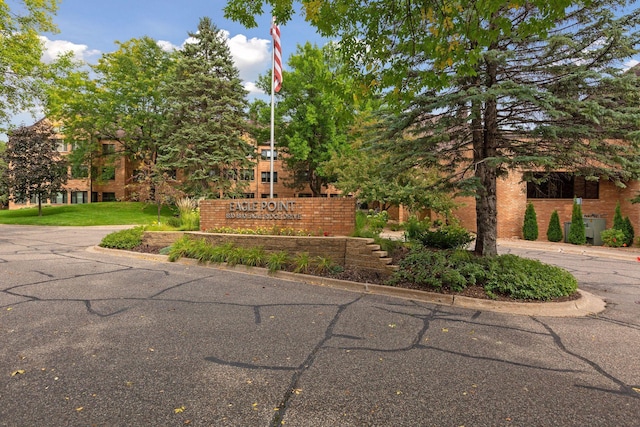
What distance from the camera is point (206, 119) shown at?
88.1ft

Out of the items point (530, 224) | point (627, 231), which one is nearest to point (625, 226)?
point (627, 231)

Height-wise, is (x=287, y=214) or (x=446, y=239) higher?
(x=287, y=214)

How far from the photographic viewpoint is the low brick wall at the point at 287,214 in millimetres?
9336

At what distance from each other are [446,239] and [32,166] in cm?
3320

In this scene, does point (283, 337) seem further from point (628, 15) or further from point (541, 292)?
point (628, 15)

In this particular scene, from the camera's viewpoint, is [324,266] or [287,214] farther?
[287,214]

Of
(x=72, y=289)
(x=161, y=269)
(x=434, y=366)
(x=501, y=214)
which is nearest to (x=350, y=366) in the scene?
(x=434, y=366)

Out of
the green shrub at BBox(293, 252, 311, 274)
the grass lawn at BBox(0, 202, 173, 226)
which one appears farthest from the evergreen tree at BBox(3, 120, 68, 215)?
the green shrub at BBox(293, 252, 311, 274)

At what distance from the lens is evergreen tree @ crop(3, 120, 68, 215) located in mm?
28281

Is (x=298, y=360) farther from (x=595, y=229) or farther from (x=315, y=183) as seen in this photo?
(x=315, y=183)

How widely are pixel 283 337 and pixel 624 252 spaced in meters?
16.3

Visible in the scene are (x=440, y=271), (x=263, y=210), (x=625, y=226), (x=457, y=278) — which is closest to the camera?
(x=457, y=278)

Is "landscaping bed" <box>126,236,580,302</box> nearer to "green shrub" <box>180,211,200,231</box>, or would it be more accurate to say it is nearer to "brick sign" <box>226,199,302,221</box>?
"brick sign" <box>226,199,302,221</box>

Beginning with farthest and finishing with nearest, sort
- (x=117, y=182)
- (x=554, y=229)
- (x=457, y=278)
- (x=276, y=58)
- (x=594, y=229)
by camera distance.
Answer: (x=117, y=182), (x=554, y=229), (x=594, y=229), (x=276, y=58), (x=457, y=278)
